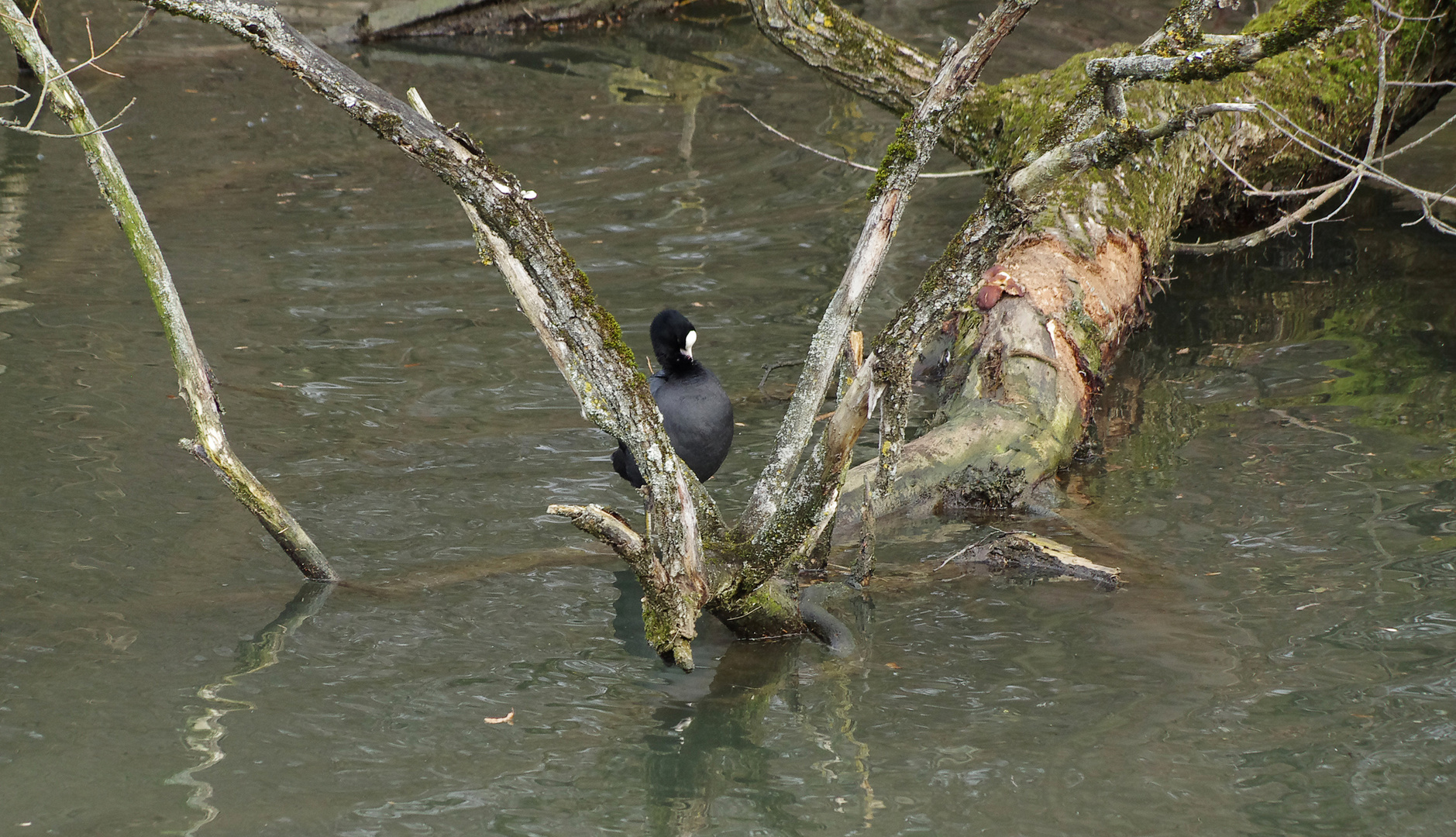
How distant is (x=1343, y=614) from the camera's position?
4.58 m

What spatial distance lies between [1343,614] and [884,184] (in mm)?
2270

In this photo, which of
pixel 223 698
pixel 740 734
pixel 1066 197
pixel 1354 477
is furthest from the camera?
pixel 1066 197

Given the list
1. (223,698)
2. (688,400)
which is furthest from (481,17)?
(223,698)

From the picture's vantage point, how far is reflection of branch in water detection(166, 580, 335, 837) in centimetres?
373

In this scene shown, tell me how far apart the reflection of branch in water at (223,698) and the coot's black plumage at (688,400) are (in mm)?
1340

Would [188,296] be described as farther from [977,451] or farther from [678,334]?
[977,451]

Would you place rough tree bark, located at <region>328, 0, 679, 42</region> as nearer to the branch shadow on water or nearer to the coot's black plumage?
the coot's black plumage

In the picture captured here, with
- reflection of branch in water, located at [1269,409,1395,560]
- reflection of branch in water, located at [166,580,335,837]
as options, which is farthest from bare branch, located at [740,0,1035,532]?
reflection of branch in water, located at [1269,409,1395,560]

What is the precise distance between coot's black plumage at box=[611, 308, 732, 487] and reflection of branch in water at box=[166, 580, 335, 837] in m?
1.34

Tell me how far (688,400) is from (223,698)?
1.97 metres

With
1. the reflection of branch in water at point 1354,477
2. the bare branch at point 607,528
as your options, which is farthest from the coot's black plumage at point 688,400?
the reflection of branch in water at point 1354,477

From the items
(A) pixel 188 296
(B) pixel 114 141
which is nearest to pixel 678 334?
(A) pixel 188 296

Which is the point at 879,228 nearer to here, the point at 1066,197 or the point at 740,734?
the point at 740,734

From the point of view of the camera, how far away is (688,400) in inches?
197
